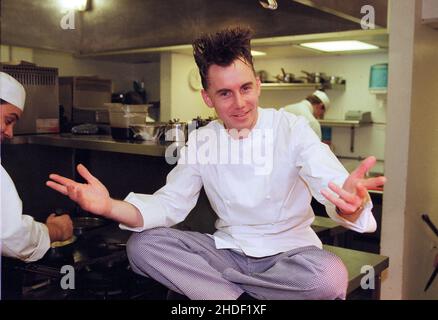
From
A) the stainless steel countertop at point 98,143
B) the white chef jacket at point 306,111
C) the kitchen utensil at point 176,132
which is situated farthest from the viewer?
the white chef jacket at point 306,111

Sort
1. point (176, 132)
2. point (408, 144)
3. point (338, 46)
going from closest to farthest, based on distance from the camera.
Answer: point (176, 132) < point (408, 144) < point (338, 46)

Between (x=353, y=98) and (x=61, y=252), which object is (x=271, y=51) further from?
(x=61, y=252)

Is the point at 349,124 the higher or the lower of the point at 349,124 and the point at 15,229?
the higher

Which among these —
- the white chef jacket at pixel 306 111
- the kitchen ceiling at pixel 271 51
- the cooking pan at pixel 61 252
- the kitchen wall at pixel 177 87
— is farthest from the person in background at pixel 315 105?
the cooking pan at pixel 61 252

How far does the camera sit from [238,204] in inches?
65.2

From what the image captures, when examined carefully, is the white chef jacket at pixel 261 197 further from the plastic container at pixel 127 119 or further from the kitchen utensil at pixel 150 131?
the plastic container at pixel 127 119

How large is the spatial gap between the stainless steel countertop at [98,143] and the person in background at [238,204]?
27cm

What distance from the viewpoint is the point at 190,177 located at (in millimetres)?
1748

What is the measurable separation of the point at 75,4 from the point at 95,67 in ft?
5.72

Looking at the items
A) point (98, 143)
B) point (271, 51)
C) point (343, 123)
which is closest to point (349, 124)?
point (343, 123)

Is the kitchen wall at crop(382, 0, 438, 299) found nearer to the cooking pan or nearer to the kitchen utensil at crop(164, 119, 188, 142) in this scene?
the kitchen utensil at crop(164, 119, 188, 142)

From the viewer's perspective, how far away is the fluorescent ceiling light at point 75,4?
11.2 ft

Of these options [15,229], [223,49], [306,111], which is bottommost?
[15,229]

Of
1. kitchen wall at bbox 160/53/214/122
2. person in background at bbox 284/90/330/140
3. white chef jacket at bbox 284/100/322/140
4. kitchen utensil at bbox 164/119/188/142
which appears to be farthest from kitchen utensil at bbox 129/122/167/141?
person in background at bbox 284/90/330/140
